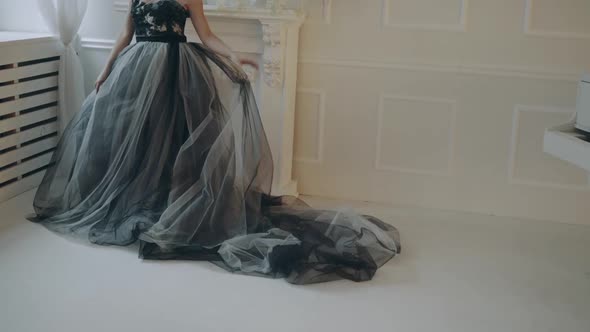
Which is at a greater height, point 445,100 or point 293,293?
point 445,100

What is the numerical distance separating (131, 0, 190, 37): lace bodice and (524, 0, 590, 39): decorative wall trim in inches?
72.3

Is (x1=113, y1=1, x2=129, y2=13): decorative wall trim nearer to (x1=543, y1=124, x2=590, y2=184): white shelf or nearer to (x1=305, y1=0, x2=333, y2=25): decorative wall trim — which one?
(x1=305, y1=0, x2=333, y2=25): decorative wall trim

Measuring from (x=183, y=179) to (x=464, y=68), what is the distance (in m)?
1.74

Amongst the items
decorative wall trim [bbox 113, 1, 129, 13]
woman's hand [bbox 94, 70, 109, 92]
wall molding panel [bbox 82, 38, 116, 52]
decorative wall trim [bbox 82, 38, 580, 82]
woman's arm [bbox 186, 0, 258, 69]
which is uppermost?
decorative wall trim [bbox 113, 1, 129, 13]

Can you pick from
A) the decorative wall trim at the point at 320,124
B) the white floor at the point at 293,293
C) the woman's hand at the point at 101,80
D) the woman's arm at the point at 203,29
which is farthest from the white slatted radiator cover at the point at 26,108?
the decorative wall trim at the point at 320,124

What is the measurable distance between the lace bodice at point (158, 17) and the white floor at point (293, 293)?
112 cm

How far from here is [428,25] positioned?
4.04 m

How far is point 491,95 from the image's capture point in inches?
160

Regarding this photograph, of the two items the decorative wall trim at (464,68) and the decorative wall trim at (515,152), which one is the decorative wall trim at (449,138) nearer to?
the decorative wall trim at (464,68)

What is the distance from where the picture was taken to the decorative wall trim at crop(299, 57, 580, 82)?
3.94 m

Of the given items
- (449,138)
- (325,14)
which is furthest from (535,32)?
(325,14)

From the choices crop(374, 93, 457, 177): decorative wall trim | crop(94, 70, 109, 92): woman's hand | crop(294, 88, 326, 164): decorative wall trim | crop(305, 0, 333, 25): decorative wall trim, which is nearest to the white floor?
crop(374, 93, 457, 177): decorative wall trim

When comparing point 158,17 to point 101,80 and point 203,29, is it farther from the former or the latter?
point 101,80

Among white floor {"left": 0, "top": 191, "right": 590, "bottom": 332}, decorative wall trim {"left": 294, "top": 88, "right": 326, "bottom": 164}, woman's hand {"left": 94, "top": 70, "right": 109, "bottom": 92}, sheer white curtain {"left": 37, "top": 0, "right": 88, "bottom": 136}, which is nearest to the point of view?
white floor {"left": 0, "top": 191, "right": 590, "bottom": 332}
